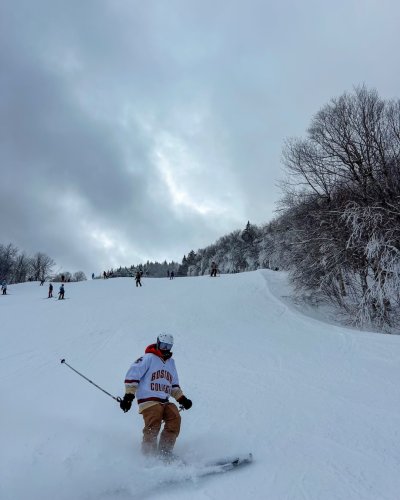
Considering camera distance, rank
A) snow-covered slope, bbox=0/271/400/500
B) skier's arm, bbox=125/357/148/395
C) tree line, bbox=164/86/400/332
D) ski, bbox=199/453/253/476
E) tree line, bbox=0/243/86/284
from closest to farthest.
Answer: snow-covered slope, bbox=0/271/400/500 < ski, bbox=199/453/253/476 < skier's arm, bbox=125/357/148/395 < tree line, bbox=164/86/400/332 < tree line, bbox=0/243/86/284

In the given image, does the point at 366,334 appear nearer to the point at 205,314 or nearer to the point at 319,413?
the point at 319,413

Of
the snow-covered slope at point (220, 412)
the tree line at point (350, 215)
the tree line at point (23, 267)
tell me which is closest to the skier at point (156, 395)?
the snow-covered slope at point (220, 412)

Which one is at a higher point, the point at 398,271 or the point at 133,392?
the point at 398,271

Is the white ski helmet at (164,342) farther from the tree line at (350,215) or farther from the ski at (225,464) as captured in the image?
the tree line at (350,215)

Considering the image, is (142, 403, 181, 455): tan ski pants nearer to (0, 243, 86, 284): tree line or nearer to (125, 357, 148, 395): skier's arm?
(125, 357, 148, 395): skier's arm

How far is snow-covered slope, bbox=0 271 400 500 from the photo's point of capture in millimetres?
4492

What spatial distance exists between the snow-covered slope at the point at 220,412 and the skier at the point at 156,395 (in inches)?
14.8

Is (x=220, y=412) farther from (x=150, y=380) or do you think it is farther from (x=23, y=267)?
(x=23, y=267)

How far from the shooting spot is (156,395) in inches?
216

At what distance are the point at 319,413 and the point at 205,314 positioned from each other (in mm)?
11977

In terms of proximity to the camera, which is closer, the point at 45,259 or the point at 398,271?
the point at 398,271

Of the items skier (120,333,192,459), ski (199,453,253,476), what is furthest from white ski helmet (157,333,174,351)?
ski (199,453,253,476)

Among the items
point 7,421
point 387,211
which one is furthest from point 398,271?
point 7,421

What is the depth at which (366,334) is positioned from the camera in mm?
12672
